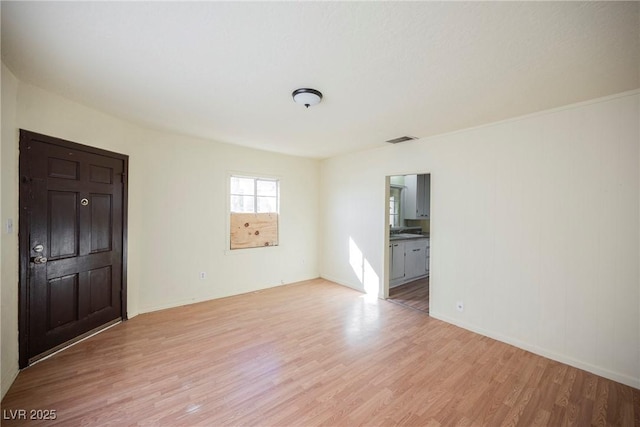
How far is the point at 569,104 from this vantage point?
250 centimetres

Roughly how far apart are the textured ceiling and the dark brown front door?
0.66 m

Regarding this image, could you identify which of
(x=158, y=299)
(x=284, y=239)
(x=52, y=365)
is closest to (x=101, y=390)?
(x=52, y=365)

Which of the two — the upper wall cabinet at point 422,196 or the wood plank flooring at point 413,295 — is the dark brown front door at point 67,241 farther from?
the upper wall cabinet at point 422,196

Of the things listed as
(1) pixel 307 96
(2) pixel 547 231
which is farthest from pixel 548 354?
(1) pixel 307 96

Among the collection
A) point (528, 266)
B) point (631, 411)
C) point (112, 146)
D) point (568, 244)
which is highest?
point (112, 146)

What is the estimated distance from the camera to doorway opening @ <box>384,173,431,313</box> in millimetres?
4441

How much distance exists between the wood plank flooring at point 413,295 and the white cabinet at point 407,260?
0.49 feet

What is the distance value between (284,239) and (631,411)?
4.48m

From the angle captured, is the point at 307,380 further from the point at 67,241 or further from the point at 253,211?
the point at 253,211

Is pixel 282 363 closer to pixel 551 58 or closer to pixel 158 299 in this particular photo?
pixel 158 299

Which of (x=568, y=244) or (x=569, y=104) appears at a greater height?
(x=569, y=104)

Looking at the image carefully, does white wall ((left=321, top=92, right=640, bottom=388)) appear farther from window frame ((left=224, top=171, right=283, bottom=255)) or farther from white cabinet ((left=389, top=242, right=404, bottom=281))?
window frame ((left=224, top=171, right=283, bottom=255))

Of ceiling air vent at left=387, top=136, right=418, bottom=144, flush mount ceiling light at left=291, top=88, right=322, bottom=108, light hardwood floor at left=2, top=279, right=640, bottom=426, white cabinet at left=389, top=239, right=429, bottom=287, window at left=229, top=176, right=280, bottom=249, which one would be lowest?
light hardwood floor at left=2, top=279, right=640, bottom=426

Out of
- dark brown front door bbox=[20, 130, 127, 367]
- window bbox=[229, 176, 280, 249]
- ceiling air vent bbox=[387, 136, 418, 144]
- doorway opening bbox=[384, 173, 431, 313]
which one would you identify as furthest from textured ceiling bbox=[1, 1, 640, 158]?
doorway opening bbox=[384, 173, 431, 313]
